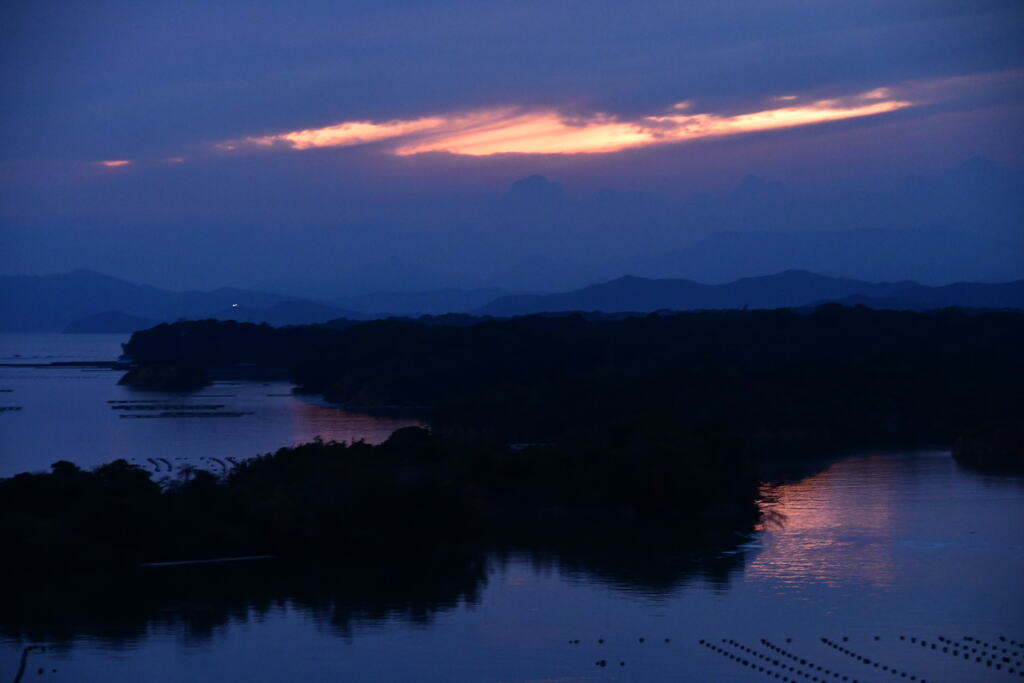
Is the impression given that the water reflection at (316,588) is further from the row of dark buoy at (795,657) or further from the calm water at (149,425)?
the calm water at (149,425)

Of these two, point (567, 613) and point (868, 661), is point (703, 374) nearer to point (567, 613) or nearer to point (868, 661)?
point (567, 613)

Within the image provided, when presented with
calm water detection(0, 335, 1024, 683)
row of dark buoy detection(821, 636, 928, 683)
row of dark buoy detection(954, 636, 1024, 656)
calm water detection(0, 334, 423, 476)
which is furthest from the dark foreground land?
row of dark buoy detection(954, 636, 1024, 656)

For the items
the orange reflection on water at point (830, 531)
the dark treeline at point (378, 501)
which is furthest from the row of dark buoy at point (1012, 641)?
the dark treeline at point (378, 501)

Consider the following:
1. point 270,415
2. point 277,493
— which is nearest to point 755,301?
point 270,415

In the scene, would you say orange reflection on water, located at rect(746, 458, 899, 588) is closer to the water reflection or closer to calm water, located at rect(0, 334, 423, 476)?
the water reflection

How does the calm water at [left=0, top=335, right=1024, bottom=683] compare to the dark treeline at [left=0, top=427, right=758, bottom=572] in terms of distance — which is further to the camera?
the dark treeline at [left=0, top=427, right=758, bottom=572]

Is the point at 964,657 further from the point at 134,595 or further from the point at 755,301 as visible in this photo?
the point at 755,301
